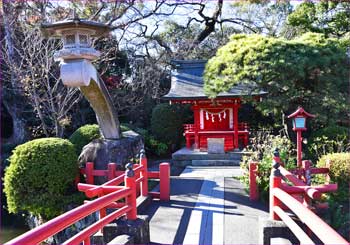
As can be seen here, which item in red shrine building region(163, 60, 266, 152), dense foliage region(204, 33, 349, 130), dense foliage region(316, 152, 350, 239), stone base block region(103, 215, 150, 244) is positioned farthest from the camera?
red shrine building region(163, 60, 266, 152)

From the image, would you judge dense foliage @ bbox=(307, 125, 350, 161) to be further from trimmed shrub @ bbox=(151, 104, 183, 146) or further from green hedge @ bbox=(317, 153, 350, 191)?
trimmed shrub @ bbox=(151, 104, 183, 146)

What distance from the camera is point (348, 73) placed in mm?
7570

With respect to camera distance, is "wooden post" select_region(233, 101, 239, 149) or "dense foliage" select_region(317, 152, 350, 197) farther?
"wooden post" select_region(233, 101, 239, 149)

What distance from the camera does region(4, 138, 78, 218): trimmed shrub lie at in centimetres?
654

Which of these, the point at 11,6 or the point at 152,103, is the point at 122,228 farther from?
the point at 152,103

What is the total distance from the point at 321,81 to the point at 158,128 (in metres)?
7.53

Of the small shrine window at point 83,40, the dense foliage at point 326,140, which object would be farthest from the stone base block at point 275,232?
the dense foliage at point 326,140

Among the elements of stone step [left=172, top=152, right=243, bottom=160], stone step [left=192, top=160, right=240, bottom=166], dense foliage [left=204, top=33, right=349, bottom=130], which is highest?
dense foliage [left=204, top=33, right=349, bottom=130]

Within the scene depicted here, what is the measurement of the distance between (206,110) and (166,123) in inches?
83.8

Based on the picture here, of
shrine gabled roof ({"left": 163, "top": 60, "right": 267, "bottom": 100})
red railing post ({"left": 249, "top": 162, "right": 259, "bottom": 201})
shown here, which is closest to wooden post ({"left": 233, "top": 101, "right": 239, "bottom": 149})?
shrine gabled roof ({"left": 163, "top": 60, "right": 267, "bottom": 100})

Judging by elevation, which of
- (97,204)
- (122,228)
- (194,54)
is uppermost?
(194,54)

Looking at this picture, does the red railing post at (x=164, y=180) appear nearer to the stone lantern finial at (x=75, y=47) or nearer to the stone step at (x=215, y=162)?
the stone lantern finial at (x=75, y=47)

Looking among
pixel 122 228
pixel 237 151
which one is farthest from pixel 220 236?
pixel 237 151

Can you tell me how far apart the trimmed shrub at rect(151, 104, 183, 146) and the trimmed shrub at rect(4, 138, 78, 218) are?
7271 millimetres
